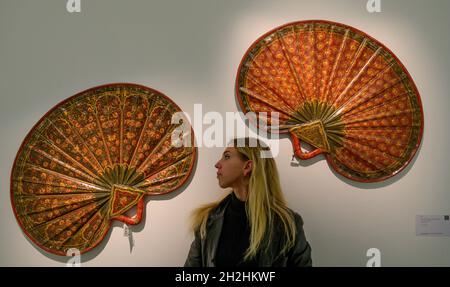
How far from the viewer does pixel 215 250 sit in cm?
186

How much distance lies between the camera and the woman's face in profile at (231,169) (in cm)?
193

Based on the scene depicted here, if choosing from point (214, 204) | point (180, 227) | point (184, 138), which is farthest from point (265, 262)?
point (184, 138)

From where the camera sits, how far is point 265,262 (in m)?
1.82

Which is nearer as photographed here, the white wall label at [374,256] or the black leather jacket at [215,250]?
the black leather jacket at [215,250]

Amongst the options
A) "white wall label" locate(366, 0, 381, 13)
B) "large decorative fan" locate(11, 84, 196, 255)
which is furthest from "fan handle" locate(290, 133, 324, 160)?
"white wall label" locate(366, 0, 381, 13)

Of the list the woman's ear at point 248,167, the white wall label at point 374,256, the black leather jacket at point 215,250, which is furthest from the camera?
the white wall label at point 374,256

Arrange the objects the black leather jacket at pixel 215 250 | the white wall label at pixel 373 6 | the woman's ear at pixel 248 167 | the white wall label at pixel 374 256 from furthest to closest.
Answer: the white wall label at pixel 373 6 → the white wall label at pixel 374 256 → the woman's ear at pixel 248 167 → the black leather jacket at pixel 215 250

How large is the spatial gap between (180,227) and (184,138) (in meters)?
0.49

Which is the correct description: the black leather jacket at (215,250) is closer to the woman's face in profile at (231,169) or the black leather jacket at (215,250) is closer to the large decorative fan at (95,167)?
the woman's face in profile at (231,169)

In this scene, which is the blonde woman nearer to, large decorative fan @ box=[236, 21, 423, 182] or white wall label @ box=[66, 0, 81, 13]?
large decorative fan @ box=[236, 21, 423, 182]

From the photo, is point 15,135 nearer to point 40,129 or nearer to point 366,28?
point 40,129

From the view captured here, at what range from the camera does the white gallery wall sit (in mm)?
2109

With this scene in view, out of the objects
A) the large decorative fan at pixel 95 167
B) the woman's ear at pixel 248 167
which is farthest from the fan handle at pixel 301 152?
the large decorative fan at pixel 95 167

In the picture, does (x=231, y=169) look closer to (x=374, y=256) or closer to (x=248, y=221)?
(x=248, y=221)
